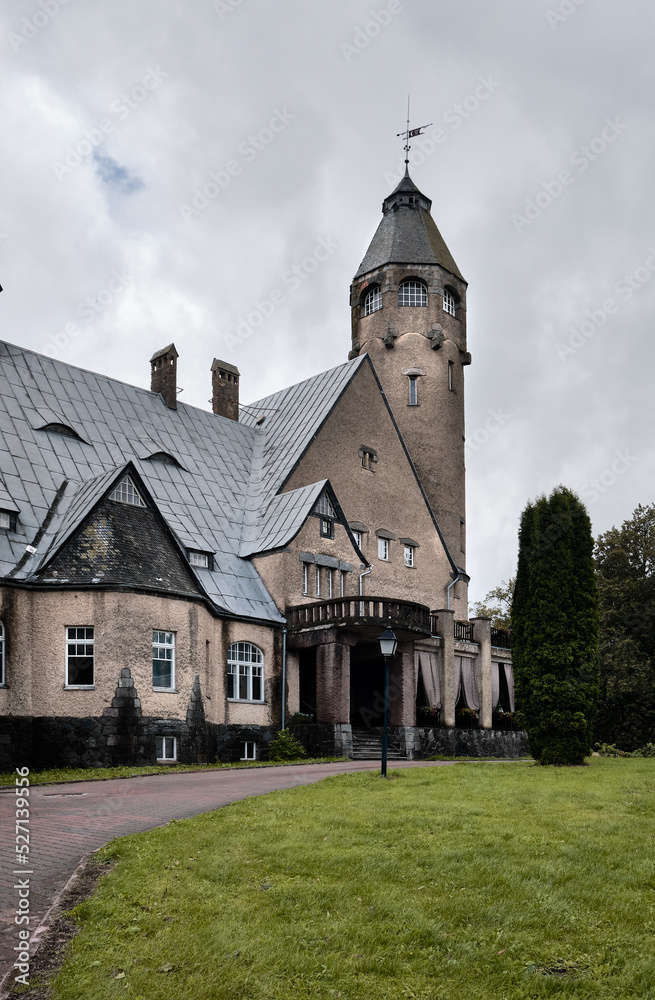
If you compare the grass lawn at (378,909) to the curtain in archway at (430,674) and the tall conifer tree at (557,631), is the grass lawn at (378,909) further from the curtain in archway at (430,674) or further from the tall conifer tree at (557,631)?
the curtain in archway at (430,674)

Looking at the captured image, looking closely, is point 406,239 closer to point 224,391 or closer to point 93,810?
point 224,391

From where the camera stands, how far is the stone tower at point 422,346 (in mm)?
47906

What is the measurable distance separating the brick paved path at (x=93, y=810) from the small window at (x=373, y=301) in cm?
2906

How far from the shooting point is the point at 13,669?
26.3m

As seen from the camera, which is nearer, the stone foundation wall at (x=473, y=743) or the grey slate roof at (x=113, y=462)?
the grey slate roof at (x=113, y=462)

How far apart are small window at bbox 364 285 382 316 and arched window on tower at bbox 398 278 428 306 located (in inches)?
44.6

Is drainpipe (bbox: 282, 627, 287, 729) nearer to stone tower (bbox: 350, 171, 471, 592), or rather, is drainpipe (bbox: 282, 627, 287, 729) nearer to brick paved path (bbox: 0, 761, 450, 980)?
brick paved path (bbox: 0, 761, 450, 980)

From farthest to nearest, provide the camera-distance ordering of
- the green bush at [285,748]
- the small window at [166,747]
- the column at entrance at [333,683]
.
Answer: the column at entrance at [333,683]
the green bush at [285,748]
the small window at [166,747]

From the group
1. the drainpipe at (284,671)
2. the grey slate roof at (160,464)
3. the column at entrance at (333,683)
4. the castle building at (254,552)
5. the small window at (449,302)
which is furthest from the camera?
the small window at (449,302)

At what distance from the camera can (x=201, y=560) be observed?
112ft

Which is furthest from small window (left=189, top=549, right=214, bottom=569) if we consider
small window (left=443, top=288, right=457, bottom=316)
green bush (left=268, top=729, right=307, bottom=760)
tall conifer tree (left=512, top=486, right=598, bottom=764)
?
small window (left=443, top=288, right=457, bottom=316)

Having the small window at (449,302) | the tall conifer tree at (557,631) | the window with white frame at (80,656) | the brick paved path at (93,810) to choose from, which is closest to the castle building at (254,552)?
the window with white frame at (80,656)

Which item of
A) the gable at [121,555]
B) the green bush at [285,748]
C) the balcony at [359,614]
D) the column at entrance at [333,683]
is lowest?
the green bush at [285,748]

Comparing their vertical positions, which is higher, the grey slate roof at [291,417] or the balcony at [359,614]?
the grey slate roof at [291,417]
